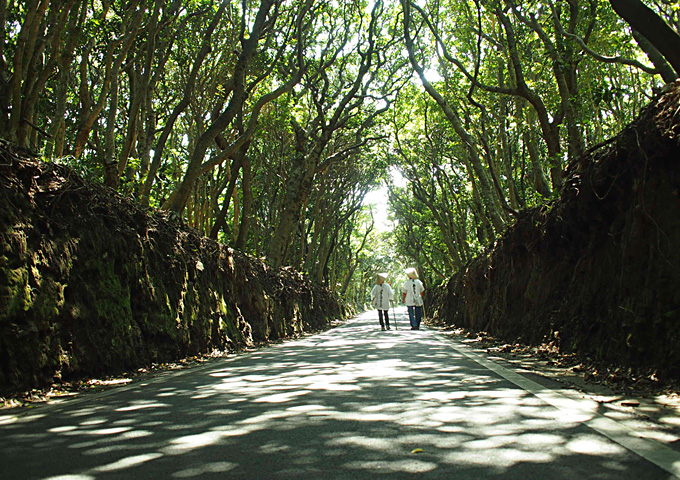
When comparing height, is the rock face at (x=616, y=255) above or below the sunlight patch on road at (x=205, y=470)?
above

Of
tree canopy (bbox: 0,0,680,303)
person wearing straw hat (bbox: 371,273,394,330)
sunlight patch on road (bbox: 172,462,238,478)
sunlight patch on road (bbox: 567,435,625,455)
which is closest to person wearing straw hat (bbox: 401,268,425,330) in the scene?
person wearing straw hat (bbox: 371,273,394,330)

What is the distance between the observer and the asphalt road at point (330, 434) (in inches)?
122

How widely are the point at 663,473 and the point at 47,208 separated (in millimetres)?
6403

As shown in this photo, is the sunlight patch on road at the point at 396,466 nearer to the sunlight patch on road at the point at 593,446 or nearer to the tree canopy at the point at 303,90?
the sunlight patch on road at the point at 593,446

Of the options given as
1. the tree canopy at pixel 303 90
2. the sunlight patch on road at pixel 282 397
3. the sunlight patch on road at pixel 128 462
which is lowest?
the sunlight patch on road at pixel 128 462

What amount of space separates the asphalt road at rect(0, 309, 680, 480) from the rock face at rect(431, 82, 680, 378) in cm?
126

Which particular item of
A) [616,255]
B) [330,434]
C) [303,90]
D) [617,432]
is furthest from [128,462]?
[303,90]

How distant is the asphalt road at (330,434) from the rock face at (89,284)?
73 cm

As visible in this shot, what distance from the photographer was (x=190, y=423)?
14.1ft

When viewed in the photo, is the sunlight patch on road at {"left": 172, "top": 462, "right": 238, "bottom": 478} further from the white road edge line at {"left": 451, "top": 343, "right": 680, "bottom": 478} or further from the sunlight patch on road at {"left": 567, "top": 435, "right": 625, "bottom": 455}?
the white road edge line at {"left": 451, "top": 343, "right": 680, "bottom": 478}

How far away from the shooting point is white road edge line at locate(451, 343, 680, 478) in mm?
3129

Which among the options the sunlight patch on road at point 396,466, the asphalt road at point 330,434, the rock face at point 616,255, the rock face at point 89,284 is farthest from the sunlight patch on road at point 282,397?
the rock face at point 616,255

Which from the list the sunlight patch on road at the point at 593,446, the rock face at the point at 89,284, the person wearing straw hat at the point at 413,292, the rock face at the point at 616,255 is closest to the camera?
the sunlight patch on road at the point at 593,446

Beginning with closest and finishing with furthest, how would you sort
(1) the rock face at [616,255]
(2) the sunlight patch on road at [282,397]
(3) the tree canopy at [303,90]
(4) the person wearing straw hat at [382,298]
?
1. (2) the sunlight patch on road at [282,397]
2. (1) the rock face at [616,255]
3. (3) the tree canopy at [303,90]
4. (4) the person wearing straw hat at [382,298]
